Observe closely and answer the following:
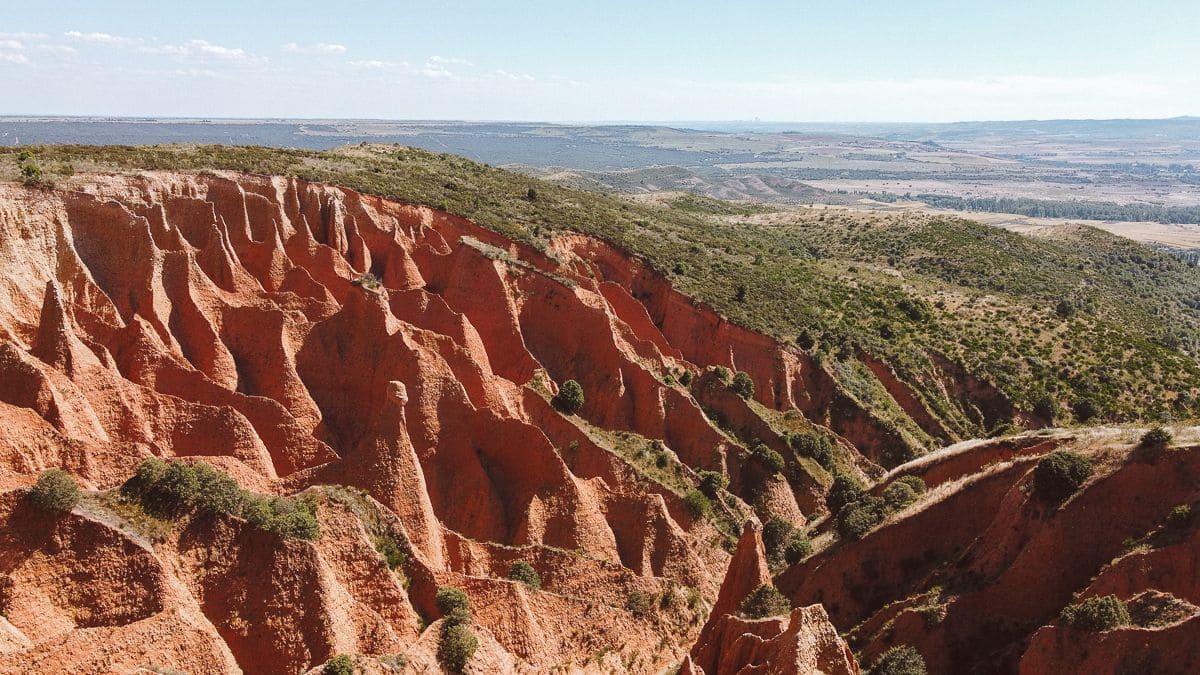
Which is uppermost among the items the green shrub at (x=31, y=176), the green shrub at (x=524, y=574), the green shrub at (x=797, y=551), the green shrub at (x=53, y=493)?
the green shrub at (x=31, y=176)

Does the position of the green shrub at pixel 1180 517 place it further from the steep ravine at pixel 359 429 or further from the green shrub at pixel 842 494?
the green shrub at pixel 842 494

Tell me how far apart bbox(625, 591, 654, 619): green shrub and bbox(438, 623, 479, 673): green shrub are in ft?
25.8

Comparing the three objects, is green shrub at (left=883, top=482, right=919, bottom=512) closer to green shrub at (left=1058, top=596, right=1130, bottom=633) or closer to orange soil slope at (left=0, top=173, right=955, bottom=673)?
orange soil slope at (left=0, top=173, right=955, bottom=673)

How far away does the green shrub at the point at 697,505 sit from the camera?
1503 inches

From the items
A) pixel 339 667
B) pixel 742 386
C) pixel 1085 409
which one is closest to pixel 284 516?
pixel 339 667

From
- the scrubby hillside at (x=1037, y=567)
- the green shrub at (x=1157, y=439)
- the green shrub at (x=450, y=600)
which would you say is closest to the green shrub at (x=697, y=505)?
the scrubby hillside at (x=1037, y=567)

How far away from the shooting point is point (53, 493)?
20.0 meters

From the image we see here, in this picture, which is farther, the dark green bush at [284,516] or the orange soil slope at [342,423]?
the dark green bush at [284,516]

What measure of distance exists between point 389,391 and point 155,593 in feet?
42.2

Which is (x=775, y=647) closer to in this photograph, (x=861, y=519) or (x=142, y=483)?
(x=861, y=519)

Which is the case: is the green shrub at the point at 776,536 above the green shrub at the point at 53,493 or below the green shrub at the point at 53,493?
below

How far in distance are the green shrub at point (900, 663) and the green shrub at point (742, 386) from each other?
25845mm

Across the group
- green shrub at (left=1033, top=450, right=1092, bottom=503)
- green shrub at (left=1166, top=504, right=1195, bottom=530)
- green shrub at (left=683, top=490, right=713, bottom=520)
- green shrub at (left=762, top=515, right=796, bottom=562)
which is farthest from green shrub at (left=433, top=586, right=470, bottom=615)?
green shrub at (left=1166, top=504, right=1195, bottom=530)

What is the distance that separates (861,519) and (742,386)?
18.0 meters
